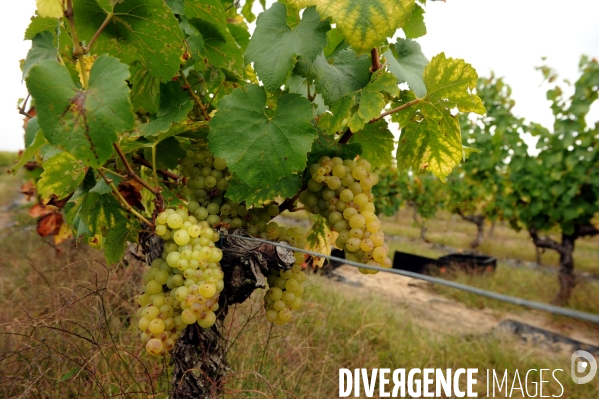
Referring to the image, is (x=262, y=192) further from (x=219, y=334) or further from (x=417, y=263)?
(x=417, y=263)

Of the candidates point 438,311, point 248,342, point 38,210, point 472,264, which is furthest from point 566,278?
point 38,210

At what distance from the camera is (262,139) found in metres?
1.07

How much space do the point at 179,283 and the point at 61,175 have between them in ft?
1.56

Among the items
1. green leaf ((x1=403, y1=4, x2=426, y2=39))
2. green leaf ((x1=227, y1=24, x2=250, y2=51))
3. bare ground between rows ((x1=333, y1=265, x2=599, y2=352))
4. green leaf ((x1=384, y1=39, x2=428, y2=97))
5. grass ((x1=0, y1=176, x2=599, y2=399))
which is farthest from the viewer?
bare ground between rows ((x1=333, y1=265, x2=599, y2=352))

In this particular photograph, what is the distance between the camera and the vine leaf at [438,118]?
1080 mm

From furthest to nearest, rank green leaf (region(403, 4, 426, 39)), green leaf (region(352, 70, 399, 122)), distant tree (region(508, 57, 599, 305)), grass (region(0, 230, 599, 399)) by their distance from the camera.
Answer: distant tree (region(508, 57, 599, 305)) → grass (region(0, 230, 599, 399)) → green leaf (region(403, 4, 426, 39)) → green leaf (region(352, 70, 399, 122))

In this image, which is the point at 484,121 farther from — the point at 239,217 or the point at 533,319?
the point at 239,217

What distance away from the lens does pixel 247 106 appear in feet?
3.58

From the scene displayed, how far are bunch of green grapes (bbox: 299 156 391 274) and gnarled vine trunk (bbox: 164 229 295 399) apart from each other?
185 mm

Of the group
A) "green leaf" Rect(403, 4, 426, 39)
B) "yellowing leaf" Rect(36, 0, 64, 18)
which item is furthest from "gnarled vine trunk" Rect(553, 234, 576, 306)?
"yellowing leaf" Rect(36, 0, 64, 18)

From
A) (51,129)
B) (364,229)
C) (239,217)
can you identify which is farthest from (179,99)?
(364,229)

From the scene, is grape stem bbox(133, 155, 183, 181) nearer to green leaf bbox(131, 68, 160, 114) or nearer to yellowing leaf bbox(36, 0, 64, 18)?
green leaf bbox(131, 68, 160, 114)

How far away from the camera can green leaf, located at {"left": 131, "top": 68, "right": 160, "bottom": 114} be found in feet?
4.36

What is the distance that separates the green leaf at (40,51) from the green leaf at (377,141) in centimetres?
90
